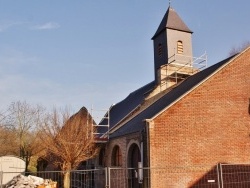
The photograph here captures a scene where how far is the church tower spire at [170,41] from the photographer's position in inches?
1045

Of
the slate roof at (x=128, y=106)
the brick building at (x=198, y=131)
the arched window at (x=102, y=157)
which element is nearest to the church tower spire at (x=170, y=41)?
the slate roof at (x=128, y=106)

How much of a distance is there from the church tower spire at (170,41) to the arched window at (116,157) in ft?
24.0

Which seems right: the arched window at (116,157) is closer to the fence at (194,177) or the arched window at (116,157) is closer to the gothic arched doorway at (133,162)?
the gothic arched doorway at (133,162)

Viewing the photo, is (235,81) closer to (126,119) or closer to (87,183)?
(126,119)

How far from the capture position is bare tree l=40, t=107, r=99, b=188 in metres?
21.3

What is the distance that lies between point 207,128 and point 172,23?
12.8m

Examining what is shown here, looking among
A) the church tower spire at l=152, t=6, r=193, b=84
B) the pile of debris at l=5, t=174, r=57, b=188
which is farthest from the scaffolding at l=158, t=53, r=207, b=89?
the pile of debris at l=5, t=174, r=57, b=188

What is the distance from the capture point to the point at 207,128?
1702cm

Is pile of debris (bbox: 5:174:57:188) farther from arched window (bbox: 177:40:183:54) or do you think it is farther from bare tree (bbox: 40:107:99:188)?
arched window (bbox: 177:40:183:54)

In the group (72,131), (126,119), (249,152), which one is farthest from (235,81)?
(72,131)

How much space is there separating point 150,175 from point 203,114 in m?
4.27

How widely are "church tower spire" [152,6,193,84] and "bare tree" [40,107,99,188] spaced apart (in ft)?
24.8

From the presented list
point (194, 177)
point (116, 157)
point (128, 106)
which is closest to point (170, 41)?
point (128, 106)

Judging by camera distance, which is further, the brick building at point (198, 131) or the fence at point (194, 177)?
the brick building at point (198, 131)
